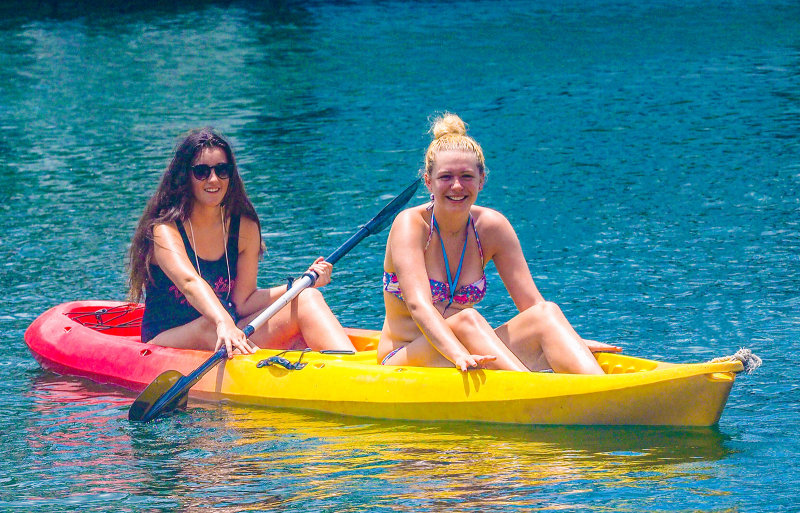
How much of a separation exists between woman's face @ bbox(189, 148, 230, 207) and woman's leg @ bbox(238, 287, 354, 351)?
0.59 m

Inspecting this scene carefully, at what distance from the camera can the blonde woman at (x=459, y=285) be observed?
513cm

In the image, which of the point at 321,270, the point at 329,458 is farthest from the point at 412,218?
the point at 329,458

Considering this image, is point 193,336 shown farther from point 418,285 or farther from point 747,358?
point 747,358

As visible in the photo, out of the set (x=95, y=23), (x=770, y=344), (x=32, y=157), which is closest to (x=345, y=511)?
(x=770, y=344)

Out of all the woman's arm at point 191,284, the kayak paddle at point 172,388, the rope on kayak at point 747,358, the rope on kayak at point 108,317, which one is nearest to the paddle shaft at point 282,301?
the kayak paddle at point 172,388

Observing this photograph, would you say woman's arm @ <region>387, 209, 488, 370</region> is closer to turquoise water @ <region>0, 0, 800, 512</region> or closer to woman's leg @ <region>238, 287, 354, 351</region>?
turquoise water @ <region>0, 0, 800, 512</region>

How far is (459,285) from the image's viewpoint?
5.38m

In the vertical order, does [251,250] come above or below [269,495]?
above

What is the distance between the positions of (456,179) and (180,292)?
5.89 ft

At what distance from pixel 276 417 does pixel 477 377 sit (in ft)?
3.60

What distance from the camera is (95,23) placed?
2983cm

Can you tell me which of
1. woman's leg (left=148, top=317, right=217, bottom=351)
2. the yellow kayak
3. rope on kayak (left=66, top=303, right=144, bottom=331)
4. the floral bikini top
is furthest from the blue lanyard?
rope on kayak (left=66, top=303, right=144, bottom=331)

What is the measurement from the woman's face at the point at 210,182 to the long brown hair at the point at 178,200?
0.07 feet

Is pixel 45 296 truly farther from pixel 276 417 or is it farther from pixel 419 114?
pixel 419 114
